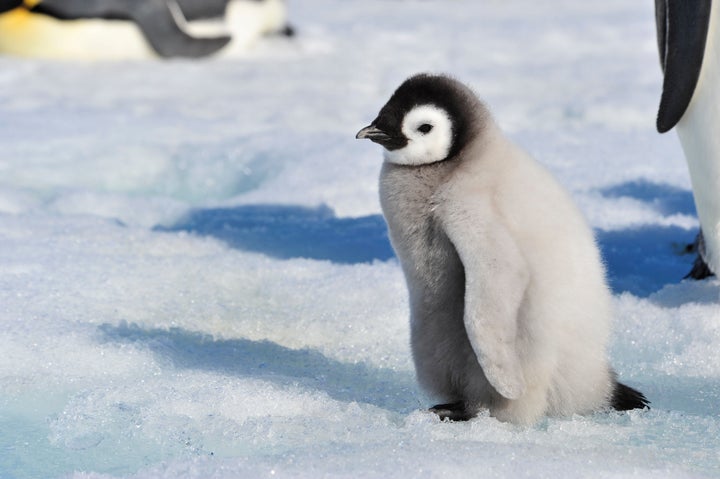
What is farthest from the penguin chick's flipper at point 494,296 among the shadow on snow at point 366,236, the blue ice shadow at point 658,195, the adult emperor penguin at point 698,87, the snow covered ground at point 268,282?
the blue ice shadow at point 658,195

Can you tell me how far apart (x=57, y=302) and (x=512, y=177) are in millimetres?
1229

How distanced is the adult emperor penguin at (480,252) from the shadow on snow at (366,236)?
114 cm

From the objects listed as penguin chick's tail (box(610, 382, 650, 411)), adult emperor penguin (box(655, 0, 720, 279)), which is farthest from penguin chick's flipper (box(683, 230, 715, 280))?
penguin chick's tail (box(610, 382, 650, 411))

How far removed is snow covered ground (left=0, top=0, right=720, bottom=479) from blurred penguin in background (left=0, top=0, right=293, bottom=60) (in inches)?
12.1

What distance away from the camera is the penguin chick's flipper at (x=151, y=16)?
24.7ft

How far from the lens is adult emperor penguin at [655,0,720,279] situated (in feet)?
10.2

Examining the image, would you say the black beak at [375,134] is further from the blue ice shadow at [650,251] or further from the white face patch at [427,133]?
the blue ice shadow at [650,251]

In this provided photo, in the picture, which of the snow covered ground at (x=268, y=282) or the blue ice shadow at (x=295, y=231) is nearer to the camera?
the snow covered ground at (x=268, y=282)

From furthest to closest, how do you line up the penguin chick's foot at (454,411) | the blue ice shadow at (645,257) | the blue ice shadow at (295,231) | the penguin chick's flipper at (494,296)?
the blue ice shadow at (295,231), the blue ice shadow at (645,257), the penguin chick's foot at (454,411), the penguin chick's flipper at (494,296)

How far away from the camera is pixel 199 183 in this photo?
16.0 ft

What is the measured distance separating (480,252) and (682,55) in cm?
133

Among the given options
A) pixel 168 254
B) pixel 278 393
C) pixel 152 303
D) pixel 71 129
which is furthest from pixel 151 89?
pixel 278 393

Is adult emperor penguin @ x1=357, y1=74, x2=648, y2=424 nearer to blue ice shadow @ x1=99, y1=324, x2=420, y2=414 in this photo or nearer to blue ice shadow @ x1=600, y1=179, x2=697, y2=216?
blue ice shadow @ x1=99, y1=324, x2=420, y2=414

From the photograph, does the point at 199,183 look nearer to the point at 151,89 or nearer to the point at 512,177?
the point at 151,89
